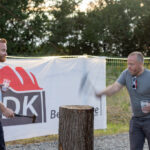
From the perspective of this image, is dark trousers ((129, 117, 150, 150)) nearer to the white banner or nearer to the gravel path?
the white banner

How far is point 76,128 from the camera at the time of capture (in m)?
4.14

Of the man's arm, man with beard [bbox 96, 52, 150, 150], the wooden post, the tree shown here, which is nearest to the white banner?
the man's arm

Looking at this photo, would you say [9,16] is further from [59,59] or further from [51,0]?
[59,59]

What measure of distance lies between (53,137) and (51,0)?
32.3m

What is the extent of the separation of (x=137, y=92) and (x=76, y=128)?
36.3 inches

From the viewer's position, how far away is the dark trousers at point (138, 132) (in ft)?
14.3

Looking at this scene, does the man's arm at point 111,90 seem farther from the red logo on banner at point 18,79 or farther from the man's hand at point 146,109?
the red logo on banner at point 18,79

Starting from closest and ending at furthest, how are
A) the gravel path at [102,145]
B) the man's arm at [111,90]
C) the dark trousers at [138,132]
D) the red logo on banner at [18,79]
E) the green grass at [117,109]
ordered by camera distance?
the dark trousers at [138,132] < the man's arm at [111,90] < the red logo on banner at [18,79] < the gravel path at [102,145] < the green grass at [117,109]

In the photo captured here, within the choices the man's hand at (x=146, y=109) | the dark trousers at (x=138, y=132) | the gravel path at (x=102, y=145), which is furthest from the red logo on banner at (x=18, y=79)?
the man's hand at (x=146, y=109)

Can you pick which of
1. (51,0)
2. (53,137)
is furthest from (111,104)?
(51,0)

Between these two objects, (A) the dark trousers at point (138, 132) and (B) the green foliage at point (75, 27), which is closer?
(A) the dark trousers at point (138, 132)

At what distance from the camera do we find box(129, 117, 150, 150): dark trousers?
4.35 m

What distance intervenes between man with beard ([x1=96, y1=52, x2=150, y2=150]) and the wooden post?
0.44 metres

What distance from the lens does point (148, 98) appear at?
4.29 metres
